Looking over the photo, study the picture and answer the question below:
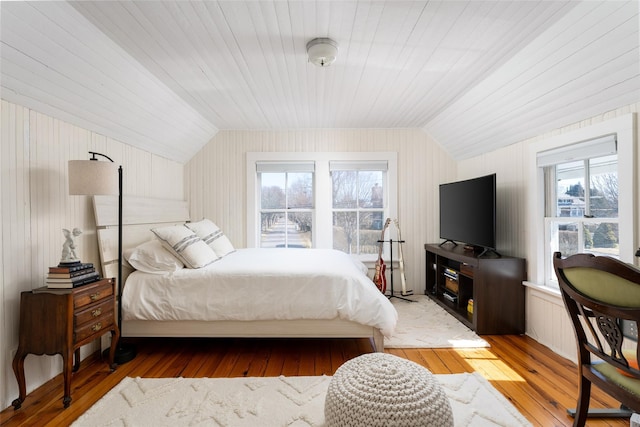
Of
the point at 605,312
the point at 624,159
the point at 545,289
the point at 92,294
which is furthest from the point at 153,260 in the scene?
the point at 624,159

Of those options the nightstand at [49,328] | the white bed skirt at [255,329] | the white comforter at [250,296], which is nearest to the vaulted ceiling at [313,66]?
the nightstand at [49,328]

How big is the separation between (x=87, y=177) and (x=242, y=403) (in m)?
1.83

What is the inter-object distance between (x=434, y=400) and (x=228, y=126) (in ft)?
12.7

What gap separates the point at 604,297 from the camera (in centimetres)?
130

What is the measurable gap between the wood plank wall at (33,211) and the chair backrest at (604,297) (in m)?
3.18

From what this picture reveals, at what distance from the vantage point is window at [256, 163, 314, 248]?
14.4 feet

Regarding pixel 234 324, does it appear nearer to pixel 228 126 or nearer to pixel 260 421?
pixel 260 421

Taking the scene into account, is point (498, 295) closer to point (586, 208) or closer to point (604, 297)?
point (586, 208)

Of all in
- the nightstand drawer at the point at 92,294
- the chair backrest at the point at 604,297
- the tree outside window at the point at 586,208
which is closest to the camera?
the chair backrest at the point at 604,297

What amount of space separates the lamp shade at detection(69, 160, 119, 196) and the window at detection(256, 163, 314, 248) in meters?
2.36

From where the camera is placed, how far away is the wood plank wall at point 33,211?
6.10 ft

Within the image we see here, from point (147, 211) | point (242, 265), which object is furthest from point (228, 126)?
point (242, 265)

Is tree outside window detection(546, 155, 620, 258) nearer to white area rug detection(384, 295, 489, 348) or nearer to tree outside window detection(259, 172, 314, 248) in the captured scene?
white area rug detection(384, 295, 489, 348)

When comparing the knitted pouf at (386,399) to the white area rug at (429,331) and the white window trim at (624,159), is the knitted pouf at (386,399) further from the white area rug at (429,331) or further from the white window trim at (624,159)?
the white window trim at (624,159)
